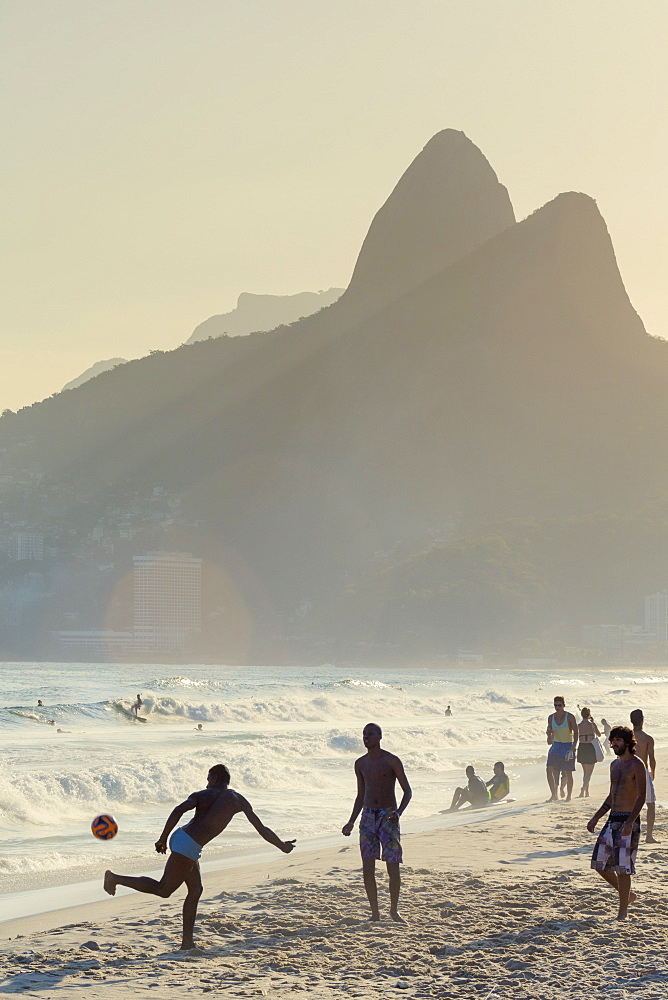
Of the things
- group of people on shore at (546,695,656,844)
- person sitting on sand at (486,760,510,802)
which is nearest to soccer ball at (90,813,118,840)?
group of people on shore at (546,695,656,844)

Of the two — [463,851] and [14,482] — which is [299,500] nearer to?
[14,482]

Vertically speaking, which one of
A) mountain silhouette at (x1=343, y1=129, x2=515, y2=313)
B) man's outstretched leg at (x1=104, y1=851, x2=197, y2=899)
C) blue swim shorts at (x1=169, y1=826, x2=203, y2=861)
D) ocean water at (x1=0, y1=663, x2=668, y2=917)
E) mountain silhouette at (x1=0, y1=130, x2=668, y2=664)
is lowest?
ocean water at (x1=0, y1=663, x2=668, y2=917)

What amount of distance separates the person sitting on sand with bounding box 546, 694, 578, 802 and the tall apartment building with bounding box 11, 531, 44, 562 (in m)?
154

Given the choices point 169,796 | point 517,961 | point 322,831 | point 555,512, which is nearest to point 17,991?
point 517,961

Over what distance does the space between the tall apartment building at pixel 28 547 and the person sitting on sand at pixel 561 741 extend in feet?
505

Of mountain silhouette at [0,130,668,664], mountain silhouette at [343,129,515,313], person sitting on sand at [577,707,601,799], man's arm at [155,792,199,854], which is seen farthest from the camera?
mountain silhouette at [343,129,515,313]

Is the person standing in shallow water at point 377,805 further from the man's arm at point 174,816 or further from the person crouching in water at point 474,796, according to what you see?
the person crouching in water at point 474,796

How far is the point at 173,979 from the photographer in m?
6.82

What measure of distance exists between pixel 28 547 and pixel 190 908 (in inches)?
6348

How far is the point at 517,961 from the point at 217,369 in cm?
17784

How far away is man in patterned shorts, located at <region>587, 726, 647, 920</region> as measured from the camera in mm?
7691

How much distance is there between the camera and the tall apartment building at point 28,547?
534 ft

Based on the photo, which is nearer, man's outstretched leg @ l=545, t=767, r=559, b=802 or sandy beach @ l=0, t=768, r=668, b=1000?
sandy beach @ l=0, t=768, r=668, b=1000

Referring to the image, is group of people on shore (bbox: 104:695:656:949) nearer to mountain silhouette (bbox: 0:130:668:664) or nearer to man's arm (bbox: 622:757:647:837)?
man's arm (bbox: 622:757:647:837)
